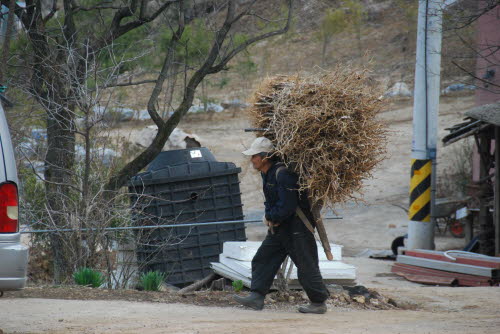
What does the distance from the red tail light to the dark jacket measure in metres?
2.32

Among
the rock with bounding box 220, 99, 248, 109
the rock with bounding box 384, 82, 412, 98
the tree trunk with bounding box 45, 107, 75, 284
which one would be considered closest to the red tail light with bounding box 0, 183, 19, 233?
the tree trunk with bounding box 45, 107, 75, 284

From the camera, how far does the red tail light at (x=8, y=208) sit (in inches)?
194

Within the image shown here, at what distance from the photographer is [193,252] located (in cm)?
889

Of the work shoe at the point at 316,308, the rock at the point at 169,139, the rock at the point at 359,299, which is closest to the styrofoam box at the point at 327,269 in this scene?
the rock at the point at 359,299

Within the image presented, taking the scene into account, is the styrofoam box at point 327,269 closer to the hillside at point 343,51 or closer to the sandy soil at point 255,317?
the sandy soil at point 255,317

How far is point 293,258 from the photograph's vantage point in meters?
6.50

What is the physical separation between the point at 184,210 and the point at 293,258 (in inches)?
108

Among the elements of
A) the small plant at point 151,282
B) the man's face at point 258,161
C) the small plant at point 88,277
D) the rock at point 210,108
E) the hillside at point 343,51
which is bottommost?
the small plant at point 151,282

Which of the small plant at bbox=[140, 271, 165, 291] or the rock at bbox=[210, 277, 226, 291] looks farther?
the rock at bbox=[210, 277, 226, 291]

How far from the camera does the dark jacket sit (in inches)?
247

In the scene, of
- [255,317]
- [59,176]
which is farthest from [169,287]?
[255,317]

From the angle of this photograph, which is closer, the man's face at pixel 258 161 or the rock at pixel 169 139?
the man's face at pixel 258 161

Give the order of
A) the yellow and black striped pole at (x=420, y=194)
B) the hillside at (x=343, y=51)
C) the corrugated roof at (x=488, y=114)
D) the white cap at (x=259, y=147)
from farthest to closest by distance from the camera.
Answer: the hillside at (x=343, y=51)
the yellow and black striped pole at (x=420, y=194)
the corrugated roof at (x=488, y=114)
the white cap at (x=259, y=147)

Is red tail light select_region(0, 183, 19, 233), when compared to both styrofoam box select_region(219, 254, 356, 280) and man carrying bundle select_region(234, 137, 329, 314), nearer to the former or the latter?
man carrying bundle select_region(234, 137, 329, 314)
